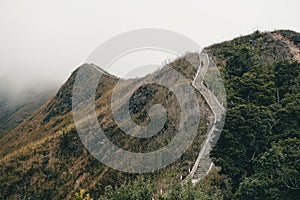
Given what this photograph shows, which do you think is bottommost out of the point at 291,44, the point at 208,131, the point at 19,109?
the point at 19,109

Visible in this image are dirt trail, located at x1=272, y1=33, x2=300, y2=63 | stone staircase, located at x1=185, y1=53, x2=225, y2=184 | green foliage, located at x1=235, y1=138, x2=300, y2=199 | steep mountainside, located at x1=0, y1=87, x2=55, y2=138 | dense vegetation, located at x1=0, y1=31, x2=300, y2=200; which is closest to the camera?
green foliage, located at x1=235, y1=138, x2=300, y2=199

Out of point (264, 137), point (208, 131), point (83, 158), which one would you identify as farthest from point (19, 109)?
point (264, 137)

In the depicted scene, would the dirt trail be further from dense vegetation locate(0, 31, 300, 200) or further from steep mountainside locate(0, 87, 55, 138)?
steep mountainside locate(0, 87, 55, 138)

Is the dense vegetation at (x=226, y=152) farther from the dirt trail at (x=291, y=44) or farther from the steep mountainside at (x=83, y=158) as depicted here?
the dirt trail at (x=291, y=44)

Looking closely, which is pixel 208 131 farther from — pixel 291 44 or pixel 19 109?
pixel 19 109

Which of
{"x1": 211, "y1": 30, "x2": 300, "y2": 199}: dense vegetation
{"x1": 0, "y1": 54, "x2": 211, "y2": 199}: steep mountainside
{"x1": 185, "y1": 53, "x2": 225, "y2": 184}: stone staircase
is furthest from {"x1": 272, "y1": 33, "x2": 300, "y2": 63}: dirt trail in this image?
{"x1": 211, "y1": 30, "x2": 300, "y2": 199}: dense vegetation

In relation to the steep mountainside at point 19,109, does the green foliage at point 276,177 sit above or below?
above

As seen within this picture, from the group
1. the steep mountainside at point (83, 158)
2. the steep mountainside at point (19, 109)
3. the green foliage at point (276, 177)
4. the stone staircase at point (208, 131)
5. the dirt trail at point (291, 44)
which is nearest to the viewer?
the green foliage at point (276, 177)

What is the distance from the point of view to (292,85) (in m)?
25.9

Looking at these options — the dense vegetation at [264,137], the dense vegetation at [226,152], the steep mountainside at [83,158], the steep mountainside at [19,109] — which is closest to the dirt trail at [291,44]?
the dense vegetation at [226,152]

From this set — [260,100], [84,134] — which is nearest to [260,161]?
[260,100]

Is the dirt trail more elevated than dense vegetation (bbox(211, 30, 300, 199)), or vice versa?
dense vegetation (bbox(211, 30, 300, 199))

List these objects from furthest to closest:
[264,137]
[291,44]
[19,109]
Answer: [19,109], [291,44], [264,137]

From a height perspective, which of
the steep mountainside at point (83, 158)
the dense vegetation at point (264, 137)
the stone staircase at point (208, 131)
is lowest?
the steep mountainside at point (83, 158)
